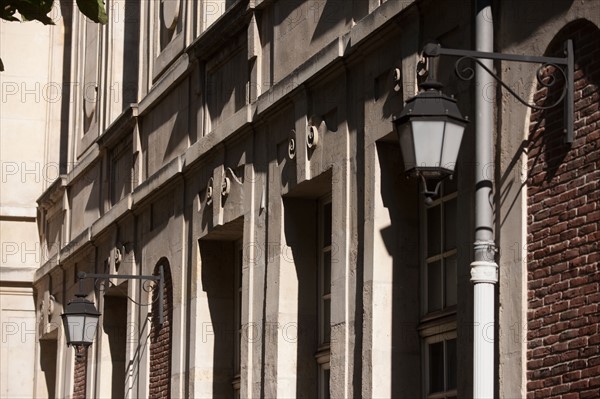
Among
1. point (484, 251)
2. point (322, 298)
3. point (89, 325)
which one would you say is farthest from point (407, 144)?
point (89, 325)

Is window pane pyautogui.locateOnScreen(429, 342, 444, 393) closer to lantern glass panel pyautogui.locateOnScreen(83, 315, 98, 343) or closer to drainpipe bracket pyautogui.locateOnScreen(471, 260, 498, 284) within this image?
drainpipe bracket pyautogui.locateOnScreen(471, 260, 498, 284)

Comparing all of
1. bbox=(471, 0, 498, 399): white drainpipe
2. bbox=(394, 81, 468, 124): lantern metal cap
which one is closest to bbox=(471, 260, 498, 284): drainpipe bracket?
bbox=(471, 0, 498, 399): white drainpipe

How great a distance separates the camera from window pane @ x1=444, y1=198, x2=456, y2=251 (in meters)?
14.4

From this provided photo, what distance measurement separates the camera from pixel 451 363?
47.2 feet

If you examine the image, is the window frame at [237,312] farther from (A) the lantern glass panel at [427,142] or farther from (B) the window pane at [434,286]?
(A) the lantern glass panel at [427,142]

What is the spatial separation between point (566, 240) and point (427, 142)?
157 centimetres

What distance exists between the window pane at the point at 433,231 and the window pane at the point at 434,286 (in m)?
0.13

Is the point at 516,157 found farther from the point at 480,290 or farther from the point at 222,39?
the point at 222,39

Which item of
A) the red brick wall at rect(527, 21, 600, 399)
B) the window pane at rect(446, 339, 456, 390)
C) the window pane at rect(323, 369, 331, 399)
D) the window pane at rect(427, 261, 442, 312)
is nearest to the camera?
the red brick wall at rect(527, 21, 600, 399)

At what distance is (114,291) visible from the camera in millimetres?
25141

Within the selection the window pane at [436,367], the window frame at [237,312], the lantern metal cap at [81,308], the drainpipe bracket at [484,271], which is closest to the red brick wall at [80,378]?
the lantern metal cap at [81,308]

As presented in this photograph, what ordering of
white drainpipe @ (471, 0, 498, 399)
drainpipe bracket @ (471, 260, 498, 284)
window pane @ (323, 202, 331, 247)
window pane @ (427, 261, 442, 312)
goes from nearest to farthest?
white drainpipe @ (471, 0, 498, 399)
drainpipe bracket @ (471, 260, 498, 284)
window pane @ (427, 261, 442, 312)
window pane @ (323, 202, 331, 247)

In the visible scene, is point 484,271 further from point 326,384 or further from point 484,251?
point 326,384

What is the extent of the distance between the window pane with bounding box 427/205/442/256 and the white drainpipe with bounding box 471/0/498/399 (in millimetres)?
1967
